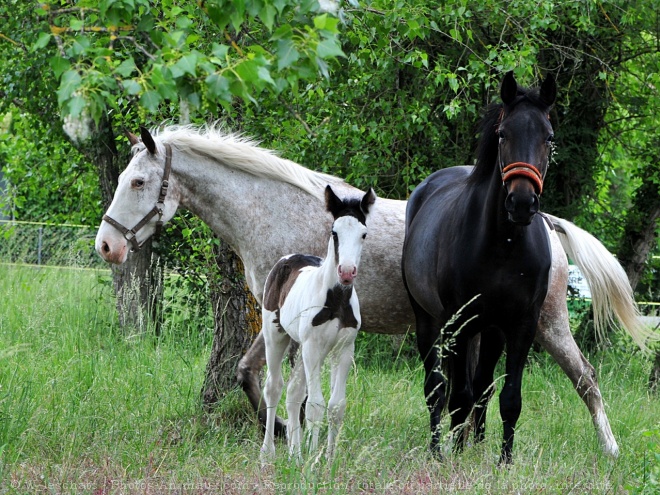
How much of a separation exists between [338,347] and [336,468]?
2.87 ft

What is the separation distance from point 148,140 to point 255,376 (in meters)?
1.64

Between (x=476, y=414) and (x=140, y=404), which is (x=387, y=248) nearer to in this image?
(x=476, y=414)

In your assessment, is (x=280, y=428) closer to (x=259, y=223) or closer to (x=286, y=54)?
Answer: (x=259, y=223)

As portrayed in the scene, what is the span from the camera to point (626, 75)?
31.2 feet

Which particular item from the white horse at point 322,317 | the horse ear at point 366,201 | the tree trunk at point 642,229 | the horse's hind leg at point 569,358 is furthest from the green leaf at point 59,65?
the tree trunk at point 642,229

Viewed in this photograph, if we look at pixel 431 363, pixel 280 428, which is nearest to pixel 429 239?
pixel 431 363

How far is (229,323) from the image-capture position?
629 cm

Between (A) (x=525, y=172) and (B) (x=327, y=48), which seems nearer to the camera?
(B) (x=327, y=48)

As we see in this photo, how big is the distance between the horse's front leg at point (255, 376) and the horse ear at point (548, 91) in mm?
2278

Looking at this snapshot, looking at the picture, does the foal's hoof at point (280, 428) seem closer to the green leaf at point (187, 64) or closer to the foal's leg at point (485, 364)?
the foal's leg at point (485, 364)

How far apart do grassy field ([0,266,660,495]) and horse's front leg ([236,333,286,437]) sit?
6.0 inches

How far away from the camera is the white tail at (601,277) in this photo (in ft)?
19.3

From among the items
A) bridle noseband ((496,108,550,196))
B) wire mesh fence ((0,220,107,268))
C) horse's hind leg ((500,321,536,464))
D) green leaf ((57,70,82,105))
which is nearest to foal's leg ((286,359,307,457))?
horse's hind leg ((500,321,536,464))

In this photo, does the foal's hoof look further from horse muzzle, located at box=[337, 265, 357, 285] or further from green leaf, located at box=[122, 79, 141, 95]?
green leaf, located at box=[122, 79, 141, 95]
